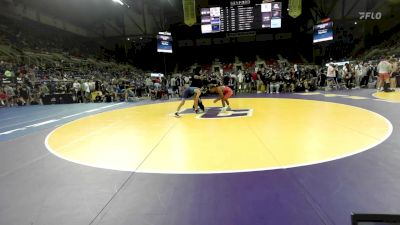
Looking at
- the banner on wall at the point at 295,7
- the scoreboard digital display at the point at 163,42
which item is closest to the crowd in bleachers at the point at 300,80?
the banner on wall at the point at 295,7

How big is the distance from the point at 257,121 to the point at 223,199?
12.4 feet

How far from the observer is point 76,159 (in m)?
3.85

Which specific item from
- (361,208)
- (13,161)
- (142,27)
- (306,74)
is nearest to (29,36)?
(142,27)

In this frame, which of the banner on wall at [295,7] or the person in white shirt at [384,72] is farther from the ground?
the banner on wall at [295,7]

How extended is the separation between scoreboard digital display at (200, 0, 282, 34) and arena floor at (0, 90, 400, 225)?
47.9ft

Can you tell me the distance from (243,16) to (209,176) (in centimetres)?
1733

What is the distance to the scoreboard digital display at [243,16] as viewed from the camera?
18.3 meters

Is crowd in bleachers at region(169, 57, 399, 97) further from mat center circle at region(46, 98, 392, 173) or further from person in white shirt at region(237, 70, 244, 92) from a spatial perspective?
mat center circle at region(46, 98, 392, 173)

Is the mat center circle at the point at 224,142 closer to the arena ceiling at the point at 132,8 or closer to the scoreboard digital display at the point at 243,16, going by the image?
the scoreboard digital display at the point at 243,16

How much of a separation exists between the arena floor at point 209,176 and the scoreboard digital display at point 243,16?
1461cm

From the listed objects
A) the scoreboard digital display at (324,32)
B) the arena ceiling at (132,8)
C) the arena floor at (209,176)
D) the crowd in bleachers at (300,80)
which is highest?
the arena ceiling at (132,8)

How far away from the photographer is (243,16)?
60.8 feet

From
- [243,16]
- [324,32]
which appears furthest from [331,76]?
[324,32]

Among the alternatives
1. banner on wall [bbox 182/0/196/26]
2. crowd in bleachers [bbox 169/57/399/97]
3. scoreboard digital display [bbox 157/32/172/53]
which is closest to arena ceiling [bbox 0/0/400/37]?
scoreboard digital display [bbox 157/32/172/53]
